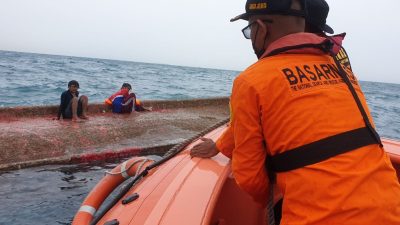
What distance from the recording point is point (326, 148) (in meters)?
1.28

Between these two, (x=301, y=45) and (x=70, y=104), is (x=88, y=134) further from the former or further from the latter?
(x=301, y=45)

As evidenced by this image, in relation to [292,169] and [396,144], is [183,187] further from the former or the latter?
[396,144]

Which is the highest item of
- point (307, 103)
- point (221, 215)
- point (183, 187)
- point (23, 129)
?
point (307, 103)

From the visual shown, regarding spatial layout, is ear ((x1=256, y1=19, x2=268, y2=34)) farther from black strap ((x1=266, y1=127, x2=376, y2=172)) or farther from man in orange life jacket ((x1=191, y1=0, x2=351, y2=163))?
black strap ((x1=266, y1=127, x2=376, y2=172))

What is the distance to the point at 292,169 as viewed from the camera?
1.35 meters

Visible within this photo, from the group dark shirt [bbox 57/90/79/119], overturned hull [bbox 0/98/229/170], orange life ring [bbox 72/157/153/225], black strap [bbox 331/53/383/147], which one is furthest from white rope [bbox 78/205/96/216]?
dark shirt [bbox 57/90/79/119]

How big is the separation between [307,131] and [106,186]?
2055mm

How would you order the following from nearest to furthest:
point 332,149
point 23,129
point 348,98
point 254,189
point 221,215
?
point 332,149 < point 348,98 < point 254,189 < point 221,215 < point 23,129

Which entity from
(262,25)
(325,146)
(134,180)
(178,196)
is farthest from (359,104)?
(134,180)

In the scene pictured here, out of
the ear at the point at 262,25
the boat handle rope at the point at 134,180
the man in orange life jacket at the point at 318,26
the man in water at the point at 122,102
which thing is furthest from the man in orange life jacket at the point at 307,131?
the man in water at the point at 122,102

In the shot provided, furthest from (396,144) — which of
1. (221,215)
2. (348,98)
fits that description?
Result: (348,98)

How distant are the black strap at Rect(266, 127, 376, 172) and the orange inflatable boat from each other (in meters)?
0.61

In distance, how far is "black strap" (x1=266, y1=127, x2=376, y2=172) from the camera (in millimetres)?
1280

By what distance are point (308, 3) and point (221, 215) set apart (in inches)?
53.8
